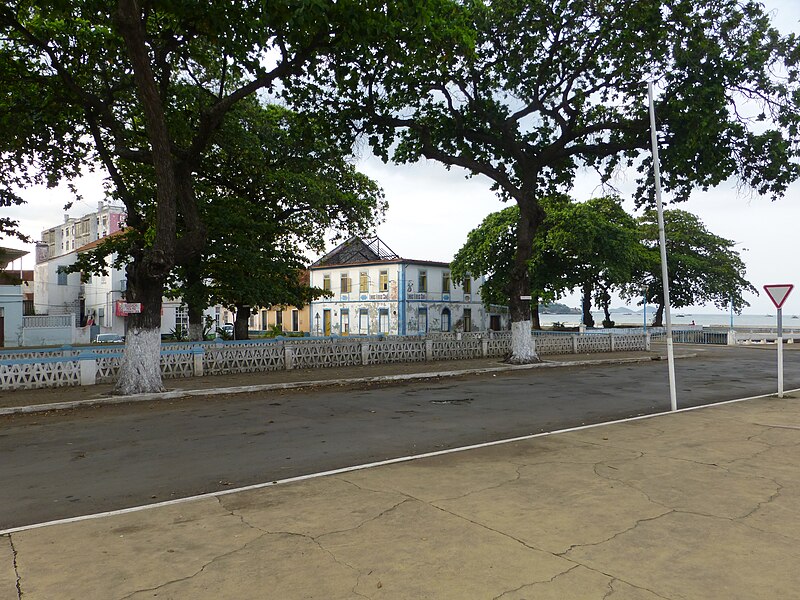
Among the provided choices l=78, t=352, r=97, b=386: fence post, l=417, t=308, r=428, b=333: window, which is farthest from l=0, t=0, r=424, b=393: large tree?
l=417, t=308, r=428, b=333: window

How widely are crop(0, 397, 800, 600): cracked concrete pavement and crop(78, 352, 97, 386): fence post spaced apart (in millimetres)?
13045

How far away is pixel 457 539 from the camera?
15.5 feet

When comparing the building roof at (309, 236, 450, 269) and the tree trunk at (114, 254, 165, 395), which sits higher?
the building roof at (309, 236, 450, 269)

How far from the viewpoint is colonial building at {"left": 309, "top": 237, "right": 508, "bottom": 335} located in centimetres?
4644

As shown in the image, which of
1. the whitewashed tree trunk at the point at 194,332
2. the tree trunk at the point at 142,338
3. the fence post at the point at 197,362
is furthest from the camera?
the whitewashed tree trunk at the point at 194,332

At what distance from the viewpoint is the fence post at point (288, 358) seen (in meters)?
21.2

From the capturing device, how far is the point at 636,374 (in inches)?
789

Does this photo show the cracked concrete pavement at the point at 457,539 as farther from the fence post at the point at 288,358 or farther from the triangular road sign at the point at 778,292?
the fence post at the point at 288,358

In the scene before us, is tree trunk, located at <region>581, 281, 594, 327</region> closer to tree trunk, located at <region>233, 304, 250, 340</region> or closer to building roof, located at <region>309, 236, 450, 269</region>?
building roof, located at <region>309, 236, 450, 269</region>

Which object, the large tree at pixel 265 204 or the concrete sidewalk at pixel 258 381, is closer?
the concrete sidewalk at pixel 258 381

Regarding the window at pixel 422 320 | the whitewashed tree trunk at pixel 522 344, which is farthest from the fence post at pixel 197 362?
the window at pixel 422 320

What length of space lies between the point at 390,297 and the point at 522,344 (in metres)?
24.2

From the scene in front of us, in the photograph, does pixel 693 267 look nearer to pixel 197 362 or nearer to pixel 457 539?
pixel 197 362

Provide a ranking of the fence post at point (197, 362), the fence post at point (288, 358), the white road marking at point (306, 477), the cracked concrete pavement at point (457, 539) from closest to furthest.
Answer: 1. the cracked concrete pavement at point (457, 539)
2. the white road marking at point (306, 477)
3. the fence post at point (197, 362)
4. the fence post at point (288, 358)
